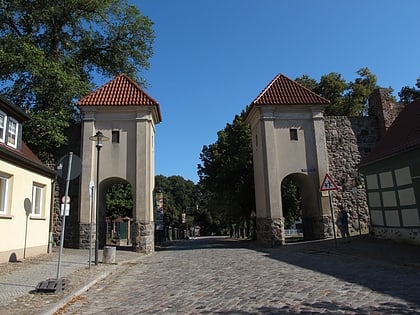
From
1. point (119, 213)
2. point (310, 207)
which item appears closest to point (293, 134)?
point (310, 207)

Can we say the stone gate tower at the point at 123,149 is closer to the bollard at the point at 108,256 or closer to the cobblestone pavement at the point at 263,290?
the bollard at the point at 108,256

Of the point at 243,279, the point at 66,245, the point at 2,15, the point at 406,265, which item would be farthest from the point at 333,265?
the point at 2,15

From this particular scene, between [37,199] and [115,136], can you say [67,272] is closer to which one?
[37,199]

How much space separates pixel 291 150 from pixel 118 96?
1069cm

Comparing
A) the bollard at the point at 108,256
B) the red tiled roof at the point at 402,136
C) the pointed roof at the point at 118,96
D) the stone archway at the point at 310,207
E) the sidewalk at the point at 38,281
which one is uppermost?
the pointed roof at the point at 118,96

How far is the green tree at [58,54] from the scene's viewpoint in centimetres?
2320

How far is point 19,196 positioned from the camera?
51.5ft

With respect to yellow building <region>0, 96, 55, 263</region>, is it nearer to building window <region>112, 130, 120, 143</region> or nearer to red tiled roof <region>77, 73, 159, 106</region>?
building window <region>112, 130, 120, 143</region>

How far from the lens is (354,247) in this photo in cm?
1741

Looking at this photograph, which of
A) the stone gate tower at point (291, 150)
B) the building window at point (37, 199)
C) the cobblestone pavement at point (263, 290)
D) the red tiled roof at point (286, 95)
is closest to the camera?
the cobblestone pavement at point (263, 290)

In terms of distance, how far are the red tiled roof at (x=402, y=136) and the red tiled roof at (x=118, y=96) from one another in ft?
40.2

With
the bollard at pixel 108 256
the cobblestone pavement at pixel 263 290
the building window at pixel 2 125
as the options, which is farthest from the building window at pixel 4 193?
the cobblestone pavement at pixel 263 290

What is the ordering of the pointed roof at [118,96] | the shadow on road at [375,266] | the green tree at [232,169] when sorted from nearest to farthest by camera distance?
the shadow on road at [375,266] → the pointed roof at [118,96] → the green tree at [232,169]

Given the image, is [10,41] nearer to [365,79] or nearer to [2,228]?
[2,228]
